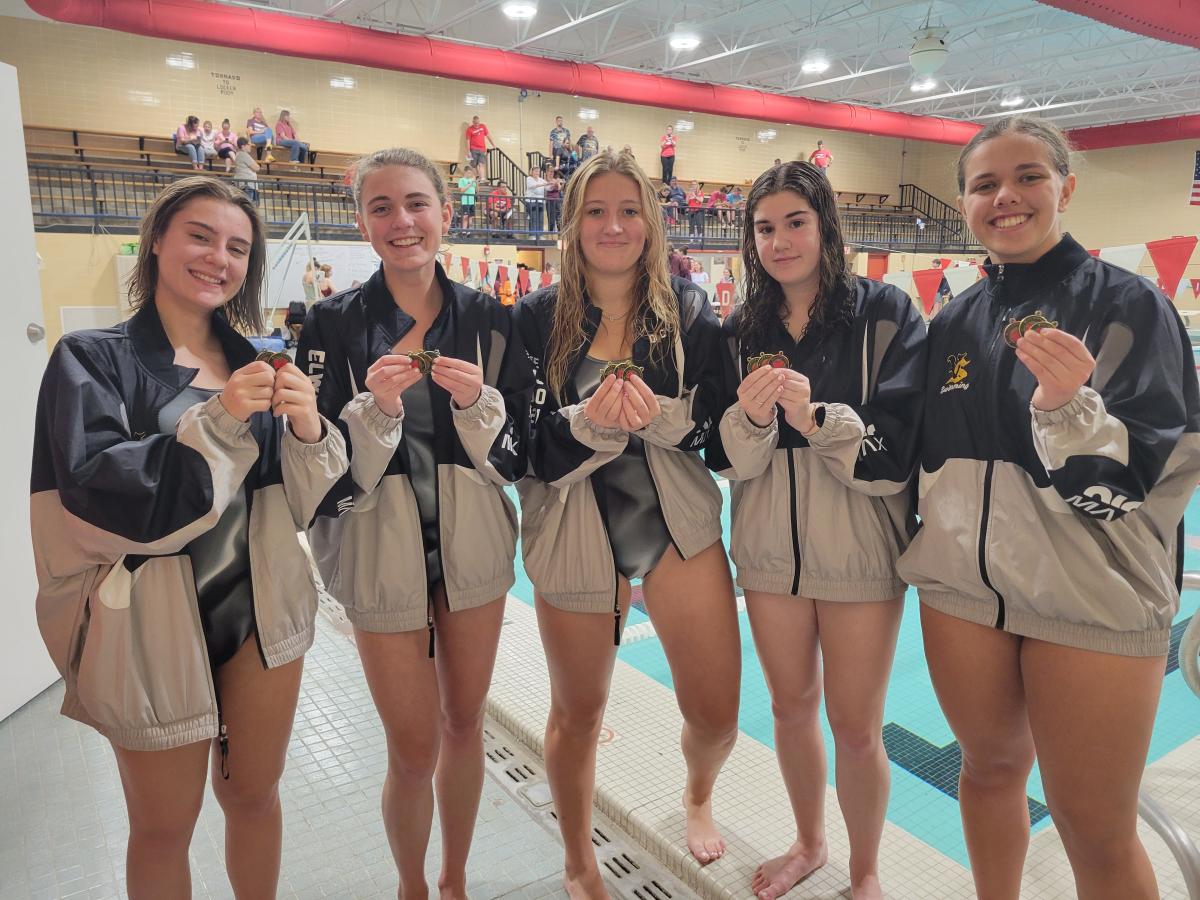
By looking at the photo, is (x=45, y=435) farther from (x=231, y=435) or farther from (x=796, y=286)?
(x=796, y=286)

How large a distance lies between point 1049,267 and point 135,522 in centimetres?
188

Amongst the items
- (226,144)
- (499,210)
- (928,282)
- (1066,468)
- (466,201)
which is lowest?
(1066,468)

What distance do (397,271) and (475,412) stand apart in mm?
451

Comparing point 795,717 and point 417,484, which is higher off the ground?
point 417,484

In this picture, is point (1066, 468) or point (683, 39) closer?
point (1066, 468)

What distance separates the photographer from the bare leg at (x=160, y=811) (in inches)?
63.2

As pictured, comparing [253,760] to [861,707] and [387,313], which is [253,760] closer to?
[387,313]

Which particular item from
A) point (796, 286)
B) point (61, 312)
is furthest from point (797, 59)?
point (796, 286)

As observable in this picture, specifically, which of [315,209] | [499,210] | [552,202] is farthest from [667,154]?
[315,209]

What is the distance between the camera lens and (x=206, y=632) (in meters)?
1.64

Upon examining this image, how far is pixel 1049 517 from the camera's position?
162cm

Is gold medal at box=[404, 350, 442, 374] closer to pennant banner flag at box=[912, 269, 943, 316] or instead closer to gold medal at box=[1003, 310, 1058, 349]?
gold medal at box=[1003, 310, 1058, 349]

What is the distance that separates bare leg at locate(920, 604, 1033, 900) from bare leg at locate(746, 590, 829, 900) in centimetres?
33

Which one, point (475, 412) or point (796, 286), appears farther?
point (796, 286)
